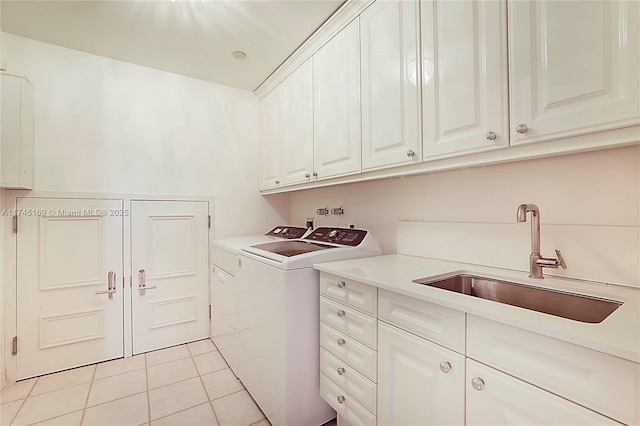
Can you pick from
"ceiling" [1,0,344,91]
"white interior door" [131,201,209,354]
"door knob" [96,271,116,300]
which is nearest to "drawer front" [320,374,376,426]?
"white interior door" [131,201,209,354]

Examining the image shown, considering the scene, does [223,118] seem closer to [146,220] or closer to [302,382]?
[146,220]

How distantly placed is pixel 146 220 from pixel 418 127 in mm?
2329

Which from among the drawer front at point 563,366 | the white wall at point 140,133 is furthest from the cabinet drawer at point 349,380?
the white wall at point 140,133

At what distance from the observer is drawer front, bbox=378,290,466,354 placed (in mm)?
961

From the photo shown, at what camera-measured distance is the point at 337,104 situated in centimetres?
189

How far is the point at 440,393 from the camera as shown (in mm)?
1002

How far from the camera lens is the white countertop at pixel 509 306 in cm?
68

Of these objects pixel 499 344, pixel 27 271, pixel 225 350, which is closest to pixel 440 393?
pixel 499 344

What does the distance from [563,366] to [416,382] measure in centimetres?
50

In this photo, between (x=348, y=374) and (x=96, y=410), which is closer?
(x=348, y=374)

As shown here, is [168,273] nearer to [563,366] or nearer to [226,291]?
[226,291]

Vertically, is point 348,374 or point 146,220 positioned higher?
point 146,220

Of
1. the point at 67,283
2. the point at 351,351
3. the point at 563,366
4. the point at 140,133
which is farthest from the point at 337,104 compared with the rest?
the point at 67,283

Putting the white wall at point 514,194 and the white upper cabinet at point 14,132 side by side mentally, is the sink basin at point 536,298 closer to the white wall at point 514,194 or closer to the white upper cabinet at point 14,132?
the white wall at point 514,194
